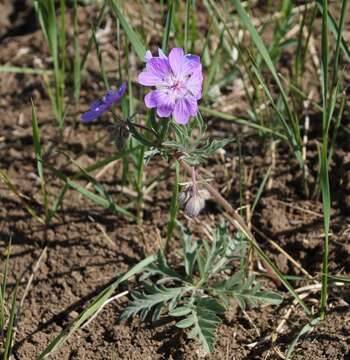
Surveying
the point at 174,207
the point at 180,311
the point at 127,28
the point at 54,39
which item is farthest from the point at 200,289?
the point at 54,39

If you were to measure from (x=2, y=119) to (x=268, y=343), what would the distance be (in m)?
1.90

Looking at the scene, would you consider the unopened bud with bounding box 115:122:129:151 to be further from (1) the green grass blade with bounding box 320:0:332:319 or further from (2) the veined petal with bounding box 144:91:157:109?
(1) the green grass blade with bounding box 320:0:332:319

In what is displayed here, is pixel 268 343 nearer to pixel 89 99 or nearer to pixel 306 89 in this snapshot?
pixel 306 89

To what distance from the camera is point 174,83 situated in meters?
2.45

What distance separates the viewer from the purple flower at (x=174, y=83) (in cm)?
241

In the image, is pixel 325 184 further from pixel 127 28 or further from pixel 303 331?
pixel 127 28

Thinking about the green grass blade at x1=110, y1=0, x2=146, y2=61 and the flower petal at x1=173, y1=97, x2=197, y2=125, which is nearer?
the flower petal at x1=173, y1=97, x2=197, y2=125

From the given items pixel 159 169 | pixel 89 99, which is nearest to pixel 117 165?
pixel 159 169

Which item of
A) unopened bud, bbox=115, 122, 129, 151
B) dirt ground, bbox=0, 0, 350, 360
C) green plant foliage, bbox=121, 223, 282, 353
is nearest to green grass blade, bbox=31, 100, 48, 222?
dirt ground, bbox=0, 0, 350, 360

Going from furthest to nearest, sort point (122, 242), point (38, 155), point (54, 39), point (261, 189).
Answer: point (54, 39) < point (122, 242) < point (261, 189) < point (38, 155)

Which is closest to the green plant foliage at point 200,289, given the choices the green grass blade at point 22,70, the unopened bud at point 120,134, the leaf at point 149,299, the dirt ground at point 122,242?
the leaf at point 149,299

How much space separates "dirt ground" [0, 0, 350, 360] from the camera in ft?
9.31

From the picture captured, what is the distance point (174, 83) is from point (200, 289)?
91 centimetres

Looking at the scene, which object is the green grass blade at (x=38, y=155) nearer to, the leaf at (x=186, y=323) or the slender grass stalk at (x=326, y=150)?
the leaf at (x=186, y=323)
